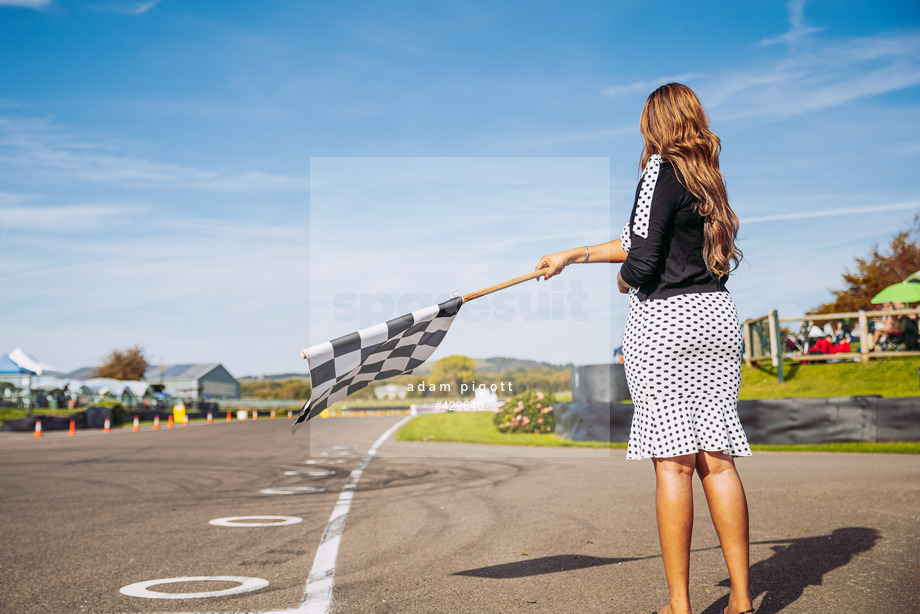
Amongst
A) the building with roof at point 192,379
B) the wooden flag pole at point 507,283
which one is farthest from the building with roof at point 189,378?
the wooden flag pole at point 507,283

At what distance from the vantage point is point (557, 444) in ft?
46.7

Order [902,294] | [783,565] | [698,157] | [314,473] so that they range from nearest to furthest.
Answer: [698,157] < [783,565] < [314,473] < [902,294]

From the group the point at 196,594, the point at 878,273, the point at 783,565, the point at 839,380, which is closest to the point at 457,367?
the point at 783,565

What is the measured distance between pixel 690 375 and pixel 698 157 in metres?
0.82

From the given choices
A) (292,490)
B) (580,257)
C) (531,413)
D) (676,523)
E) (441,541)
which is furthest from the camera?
(531,413)

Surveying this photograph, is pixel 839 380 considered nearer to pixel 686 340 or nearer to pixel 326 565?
pixel 326 565

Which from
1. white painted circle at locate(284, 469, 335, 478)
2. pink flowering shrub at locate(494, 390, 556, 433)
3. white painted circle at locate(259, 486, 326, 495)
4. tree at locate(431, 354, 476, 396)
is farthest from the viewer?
pink flowering shrub at locate(494, 390, 556, 433)

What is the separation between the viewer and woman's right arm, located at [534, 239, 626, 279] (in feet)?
10.1

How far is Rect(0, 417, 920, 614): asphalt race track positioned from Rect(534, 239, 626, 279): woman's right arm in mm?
1422

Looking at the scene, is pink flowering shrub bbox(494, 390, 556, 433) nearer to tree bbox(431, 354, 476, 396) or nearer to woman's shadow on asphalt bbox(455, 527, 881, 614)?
tree bbox(431, 354, 476, 396)

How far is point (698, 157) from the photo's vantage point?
2.74 meters

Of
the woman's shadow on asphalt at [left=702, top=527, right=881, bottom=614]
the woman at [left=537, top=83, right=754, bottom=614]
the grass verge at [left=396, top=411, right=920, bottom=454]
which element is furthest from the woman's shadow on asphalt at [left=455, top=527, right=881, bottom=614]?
the grass verge at [left=396, top=411, right=920, bottom=454]

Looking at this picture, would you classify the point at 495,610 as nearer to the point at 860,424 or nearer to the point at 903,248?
the point at 860,424

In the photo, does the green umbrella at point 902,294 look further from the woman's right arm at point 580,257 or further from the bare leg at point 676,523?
the bare leg at point 676,523
